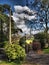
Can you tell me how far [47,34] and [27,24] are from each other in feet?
10.4

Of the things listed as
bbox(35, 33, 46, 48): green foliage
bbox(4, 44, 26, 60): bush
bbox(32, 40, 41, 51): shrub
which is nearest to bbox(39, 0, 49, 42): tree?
bbox(35, 33, 46, 48): green foliage

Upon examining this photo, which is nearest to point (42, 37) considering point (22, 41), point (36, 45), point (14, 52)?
point (36, 45)

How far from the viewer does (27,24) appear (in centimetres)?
2714

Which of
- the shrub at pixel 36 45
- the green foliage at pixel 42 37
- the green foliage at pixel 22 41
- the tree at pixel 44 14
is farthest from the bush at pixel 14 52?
the tree at pixel 44 14

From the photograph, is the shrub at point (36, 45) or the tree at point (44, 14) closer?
the shrub at point (36, 45)

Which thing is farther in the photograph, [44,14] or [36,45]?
[44,14]

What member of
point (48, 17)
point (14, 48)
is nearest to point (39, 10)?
→ point (48, 17)

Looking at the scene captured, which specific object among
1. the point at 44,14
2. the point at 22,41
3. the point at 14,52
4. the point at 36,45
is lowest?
the point at 36,45

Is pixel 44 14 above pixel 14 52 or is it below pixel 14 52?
above

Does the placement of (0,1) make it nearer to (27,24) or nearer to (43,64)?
(27,24)

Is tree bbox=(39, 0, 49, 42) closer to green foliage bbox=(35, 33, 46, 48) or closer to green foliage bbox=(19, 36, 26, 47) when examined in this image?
green foliage bbox=(35, 33, 46, 48)

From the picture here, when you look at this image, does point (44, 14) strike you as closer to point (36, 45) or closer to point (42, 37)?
point (42, 37)

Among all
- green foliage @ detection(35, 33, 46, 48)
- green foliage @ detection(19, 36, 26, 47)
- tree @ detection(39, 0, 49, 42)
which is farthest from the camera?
tree @ detection(39, 0, 49, 42)

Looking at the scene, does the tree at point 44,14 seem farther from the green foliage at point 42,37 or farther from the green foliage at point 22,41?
the green foliage at point 22,41
